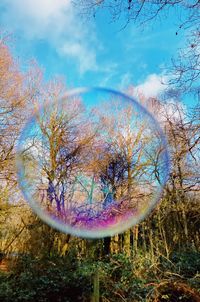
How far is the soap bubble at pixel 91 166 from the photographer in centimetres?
984

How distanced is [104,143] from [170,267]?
7.91 metres

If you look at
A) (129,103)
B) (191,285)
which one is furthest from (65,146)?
(191,285)

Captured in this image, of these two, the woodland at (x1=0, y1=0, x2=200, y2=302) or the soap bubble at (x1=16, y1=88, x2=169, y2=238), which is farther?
the soap bubble at (x1=16, y1=88, x2=169, y2=238)

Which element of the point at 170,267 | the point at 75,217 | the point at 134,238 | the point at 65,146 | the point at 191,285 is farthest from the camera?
the point at 65,146

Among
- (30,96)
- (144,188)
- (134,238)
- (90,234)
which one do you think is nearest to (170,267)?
(134,238)

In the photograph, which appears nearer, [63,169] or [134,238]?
[134,238]

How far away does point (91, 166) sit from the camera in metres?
12.2

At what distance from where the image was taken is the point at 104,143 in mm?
12930

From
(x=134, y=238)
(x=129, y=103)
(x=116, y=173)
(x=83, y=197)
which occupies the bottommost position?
(x=134, y=238)

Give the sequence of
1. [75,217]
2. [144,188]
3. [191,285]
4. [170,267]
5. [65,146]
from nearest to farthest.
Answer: [191,285] < [170,267] < [75,217] < [144,188] < [65,146]

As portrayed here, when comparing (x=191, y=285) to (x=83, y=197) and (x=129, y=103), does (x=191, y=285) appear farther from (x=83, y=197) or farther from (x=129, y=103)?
(x=129, y=103)

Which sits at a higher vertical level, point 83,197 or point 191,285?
point 83,197

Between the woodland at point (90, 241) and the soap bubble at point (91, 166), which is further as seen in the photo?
the soap bubble at point (91, 166)

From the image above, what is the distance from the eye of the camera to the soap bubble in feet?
32.3
